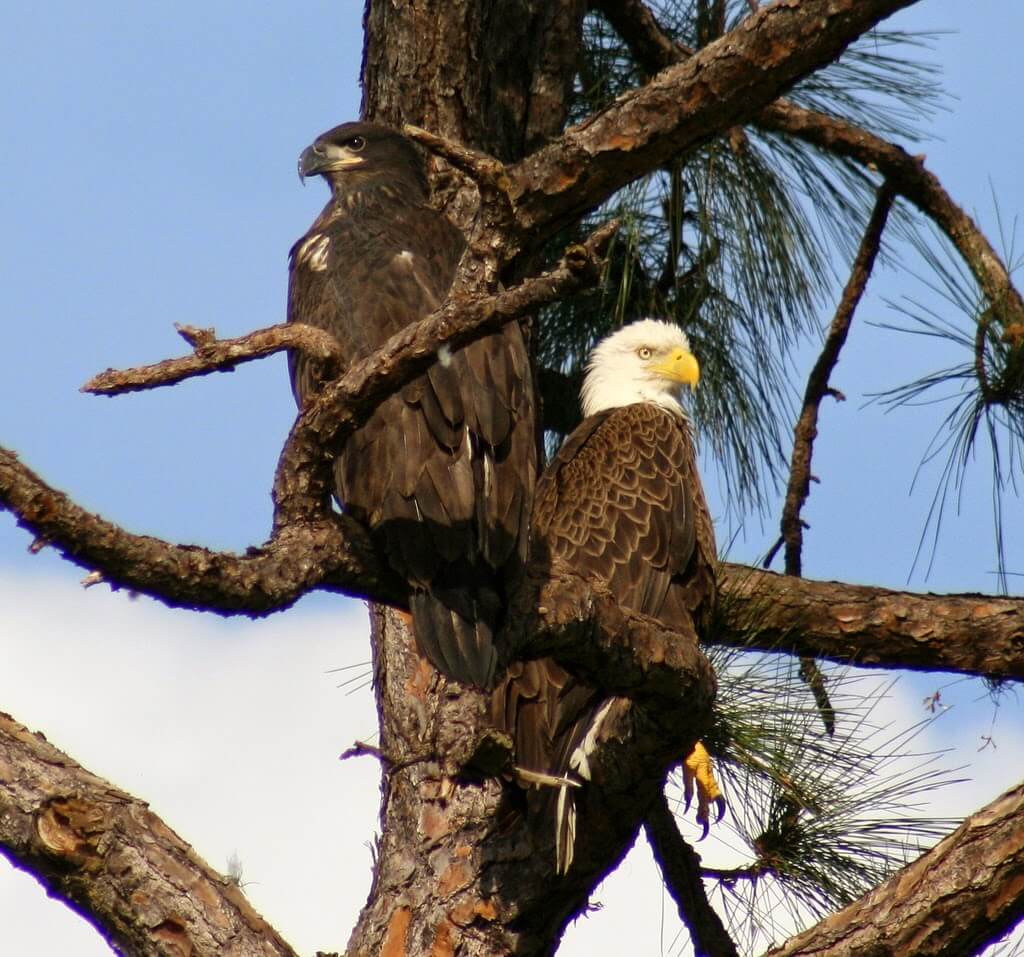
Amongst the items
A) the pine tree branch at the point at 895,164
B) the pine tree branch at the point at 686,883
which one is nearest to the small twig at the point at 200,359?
the pine tree branch at the point at 686,883

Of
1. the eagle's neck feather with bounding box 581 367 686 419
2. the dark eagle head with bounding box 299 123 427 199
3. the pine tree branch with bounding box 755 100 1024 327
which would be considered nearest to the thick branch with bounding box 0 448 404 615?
the dark eagle head with bounding box 299 123 427 199

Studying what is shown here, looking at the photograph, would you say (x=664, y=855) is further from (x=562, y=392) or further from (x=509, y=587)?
(x=562, y=392)

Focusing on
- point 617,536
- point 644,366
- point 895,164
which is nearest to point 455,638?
point 617,536

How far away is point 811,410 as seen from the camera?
15.8 feet

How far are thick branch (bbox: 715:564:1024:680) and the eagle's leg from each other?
0.39 meters

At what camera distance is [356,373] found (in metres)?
3.00

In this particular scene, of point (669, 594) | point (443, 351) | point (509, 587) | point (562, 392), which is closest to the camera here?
point (443, 351)

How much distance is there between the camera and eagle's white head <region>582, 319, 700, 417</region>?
5242 mm

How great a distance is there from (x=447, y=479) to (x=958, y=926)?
1.36 m

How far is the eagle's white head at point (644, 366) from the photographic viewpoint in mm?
5242

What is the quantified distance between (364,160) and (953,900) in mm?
2594

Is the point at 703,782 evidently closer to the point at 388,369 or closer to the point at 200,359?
the point at 388,369

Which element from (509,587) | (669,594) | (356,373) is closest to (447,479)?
(509,587)

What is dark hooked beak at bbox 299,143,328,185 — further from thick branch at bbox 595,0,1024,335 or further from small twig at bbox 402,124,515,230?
small twig at bbox 402,124,515,230
